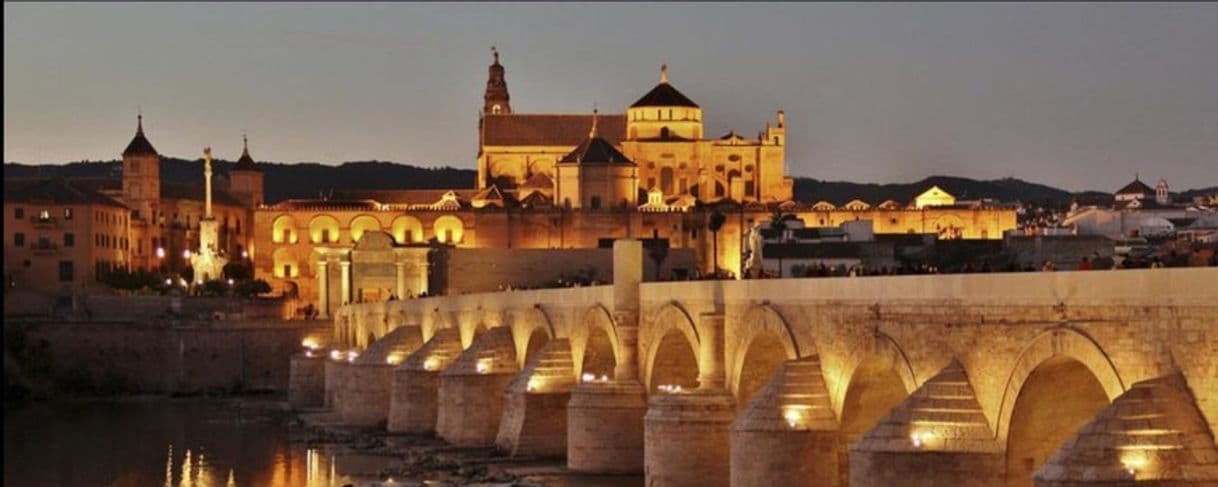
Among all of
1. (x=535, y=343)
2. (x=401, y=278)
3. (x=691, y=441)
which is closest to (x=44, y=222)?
(x=401, y=278)

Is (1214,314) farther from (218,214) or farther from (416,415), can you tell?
(218,214)

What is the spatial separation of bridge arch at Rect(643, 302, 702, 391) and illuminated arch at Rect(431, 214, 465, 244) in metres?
82.1

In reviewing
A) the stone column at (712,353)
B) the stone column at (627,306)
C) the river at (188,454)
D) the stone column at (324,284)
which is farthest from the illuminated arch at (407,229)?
the stone column at (712,353)

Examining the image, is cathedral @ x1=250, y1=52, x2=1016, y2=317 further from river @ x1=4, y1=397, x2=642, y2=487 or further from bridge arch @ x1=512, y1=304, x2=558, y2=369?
bridge arch @ x1=512, y1=304, x2=558, y2=369

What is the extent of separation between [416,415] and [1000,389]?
3056 centimetres

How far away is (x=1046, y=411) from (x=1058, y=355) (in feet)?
4.38

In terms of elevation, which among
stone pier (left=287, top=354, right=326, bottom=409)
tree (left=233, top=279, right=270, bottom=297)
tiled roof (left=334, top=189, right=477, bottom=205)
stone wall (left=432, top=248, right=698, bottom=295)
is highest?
tiled roof (left=334, top=189, right=477, bottom=205)

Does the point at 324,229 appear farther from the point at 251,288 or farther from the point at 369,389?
the point at 369,389

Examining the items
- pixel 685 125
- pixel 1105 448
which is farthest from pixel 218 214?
pixel 1105 448

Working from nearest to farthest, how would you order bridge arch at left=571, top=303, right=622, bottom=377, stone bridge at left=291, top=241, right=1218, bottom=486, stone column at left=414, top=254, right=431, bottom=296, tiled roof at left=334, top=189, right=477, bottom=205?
stone bridge at left=291, top=241, right=1218, bottom=486 → bridge arch at left=571, top=303, right=622, bottom=377 → stone column at left=414, top=254, right=431, bottom=296 → tiled roof at left=334, top=189, right=477, bottom=205

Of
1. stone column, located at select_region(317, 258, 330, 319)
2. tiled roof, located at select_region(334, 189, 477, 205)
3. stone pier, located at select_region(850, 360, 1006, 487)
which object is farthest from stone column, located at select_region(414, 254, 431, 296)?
stone pier, located at select_region(850, 360, 1006, 487)

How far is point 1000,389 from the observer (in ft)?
75.6

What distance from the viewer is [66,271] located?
4240 inches

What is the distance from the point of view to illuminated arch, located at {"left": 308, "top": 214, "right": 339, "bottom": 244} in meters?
121
